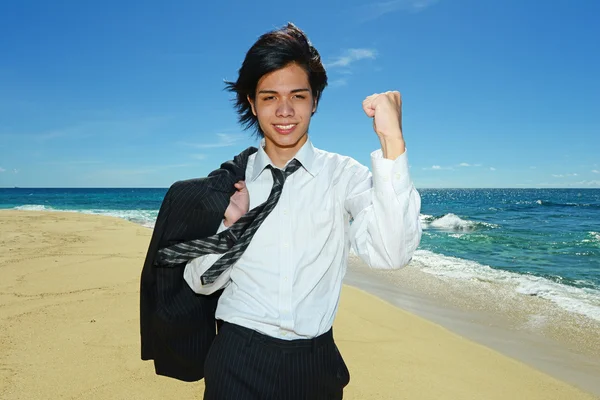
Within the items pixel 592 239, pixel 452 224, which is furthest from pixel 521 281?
pixel 452 224

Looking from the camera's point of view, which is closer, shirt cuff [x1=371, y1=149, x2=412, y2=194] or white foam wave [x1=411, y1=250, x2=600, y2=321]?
shirt cuff [x1=371, y1=149, x2=412, y2=194]

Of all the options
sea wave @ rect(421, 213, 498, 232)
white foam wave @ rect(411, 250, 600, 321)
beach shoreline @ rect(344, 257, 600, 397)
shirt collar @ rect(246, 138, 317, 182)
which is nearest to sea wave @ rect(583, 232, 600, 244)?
sea wave @ rect(421, 213, 498, 232)

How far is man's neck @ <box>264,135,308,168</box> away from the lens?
1.67 meters

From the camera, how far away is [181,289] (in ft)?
5.55

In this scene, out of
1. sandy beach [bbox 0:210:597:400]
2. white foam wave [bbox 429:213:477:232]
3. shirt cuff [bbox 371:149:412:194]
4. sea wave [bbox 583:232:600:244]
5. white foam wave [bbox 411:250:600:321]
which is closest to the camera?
shirt cuff [bbox 371:149:412:194]

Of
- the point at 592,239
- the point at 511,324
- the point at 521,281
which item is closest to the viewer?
the point at 511,324

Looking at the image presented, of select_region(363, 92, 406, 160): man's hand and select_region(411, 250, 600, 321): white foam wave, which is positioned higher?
select_region(363, 92, 406, 160): man's hand

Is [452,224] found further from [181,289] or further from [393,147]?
[393,147]

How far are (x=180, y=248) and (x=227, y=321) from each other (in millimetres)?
318

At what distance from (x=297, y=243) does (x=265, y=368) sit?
1.40 ft

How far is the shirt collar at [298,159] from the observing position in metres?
1.55

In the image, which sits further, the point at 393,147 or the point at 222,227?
the point at 222,227

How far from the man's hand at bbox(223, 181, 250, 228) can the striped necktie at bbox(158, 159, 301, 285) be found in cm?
8

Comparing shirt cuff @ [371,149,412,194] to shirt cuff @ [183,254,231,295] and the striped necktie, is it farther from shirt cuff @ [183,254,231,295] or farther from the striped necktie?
shirt cuff @ [183,254,231,295]
